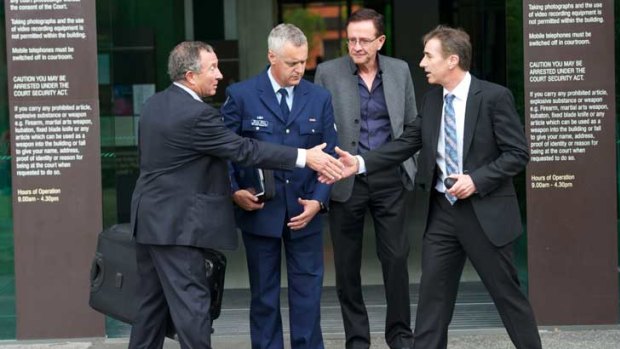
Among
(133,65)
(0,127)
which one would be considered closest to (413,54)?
(133,65)

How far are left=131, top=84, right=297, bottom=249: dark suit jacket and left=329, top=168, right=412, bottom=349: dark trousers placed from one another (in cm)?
100

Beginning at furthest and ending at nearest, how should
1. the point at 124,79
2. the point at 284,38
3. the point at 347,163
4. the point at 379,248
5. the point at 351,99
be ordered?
the point at 124,79 < the point at 379,248 < the point at 351,99 < the point at 347,163 < the point at 284,38

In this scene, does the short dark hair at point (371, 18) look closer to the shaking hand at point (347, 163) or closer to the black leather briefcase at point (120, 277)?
the shaking hand at point (347, 163)

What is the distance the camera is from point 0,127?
7047 millimetres

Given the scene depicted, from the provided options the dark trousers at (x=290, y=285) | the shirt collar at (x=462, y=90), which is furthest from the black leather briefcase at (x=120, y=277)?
the shirt collar at (x=462, y=90)

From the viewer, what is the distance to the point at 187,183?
5410 mm

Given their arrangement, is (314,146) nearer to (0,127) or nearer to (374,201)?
(374,201)

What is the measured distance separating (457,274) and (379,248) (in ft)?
2.57

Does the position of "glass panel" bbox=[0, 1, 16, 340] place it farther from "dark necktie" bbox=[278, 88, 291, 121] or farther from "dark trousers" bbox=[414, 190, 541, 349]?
"dark trousers" bbox=[414, 190, 541, 349]

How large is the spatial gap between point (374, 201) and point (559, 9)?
1782 millimetres

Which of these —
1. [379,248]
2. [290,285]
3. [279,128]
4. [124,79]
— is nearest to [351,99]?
[279,128]

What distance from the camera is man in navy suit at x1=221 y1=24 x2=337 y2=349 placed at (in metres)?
5.91

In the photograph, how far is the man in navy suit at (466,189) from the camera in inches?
215

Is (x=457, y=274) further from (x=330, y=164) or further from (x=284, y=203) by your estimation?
(x=284, y=203)
